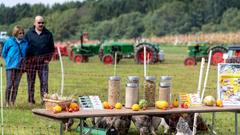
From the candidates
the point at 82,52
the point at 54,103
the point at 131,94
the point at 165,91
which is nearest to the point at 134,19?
the point at 82,52

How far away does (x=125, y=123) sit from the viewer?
9203mm

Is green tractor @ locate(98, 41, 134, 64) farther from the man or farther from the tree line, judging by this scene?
the tree line

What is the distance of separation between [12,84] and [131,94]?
5463 mm

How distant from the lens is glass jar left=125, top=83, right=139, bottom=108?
748 centimetres

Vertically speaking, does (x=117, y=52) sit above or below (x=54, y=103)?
above

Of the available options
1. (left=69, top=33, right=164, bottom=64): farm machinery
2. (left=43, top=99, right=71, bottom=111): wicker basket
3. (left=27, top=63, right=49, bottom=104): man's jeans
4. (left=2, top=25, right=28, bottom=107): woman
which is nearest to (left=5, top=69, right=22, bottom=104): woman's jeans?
(left=2, top=25, right=28, bottom=107): woman

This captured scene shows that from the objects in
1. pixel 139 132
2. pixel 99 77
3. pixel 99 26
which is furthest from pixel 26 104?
pixel 99 26

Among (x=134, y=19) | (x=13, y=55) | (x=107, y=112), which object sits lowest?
(x=107, y=112)

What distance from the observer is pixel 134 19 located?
7738 centimetres

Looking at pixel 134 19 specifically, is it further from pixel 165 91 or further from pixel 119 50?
pixel 165 91

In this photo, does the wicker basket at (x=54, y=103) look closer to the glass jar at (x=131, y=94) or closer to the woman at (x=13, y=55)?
the glass jar at (x=131, y=94)

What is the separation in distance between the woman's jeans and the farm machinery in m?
13.4

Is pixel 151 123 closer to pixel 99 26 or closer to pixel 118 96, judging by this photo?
pixel 118 96

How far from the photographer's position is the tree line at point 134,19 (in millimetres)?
70188
